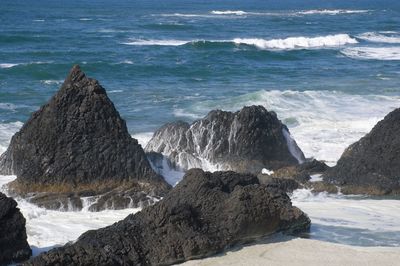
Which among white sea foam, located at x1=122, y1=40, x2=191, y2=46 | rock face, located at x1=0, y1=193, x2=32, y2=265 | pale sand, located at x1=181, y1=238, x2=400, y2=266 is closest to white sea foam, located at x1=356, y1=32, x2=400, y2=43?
white sea foam, located at x1=122, y1=40, x2=191, y2=46

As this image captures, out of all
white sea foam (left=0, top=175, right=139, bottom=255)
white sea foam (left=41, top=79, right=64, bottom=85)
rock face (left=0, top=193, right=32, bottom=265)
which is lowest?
white sea foam (left=41, top=79, right=64, bottom=85)

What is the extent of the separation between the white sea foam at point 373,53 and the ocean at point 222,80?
2.5 inches

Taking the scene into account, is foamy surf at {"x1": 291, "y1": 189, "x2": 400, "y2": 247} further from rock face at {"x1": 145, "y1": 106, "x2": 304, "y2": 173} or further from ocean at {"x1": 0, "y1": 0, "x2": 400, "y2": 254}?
rock face at {"x1": 145, "y1": 106, "x2": 304, "y2": 173}

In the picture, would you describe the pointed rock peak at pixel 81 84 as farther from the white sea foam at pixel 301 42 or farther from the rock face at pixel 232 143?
the white sea foam at pixel 301 42

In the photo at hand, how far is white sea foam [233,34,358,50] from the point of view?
169 feet

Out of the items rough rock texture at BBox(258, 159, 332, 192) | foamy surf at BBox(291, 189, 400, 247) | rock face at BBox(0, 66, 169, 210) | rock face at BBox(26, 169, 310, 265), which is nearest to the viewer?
rock face at BBox(26, 169, 310, 265)

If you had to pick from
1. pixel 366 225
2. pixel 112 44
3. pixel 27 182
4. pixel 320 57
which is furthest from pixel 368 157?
pixel 112 44

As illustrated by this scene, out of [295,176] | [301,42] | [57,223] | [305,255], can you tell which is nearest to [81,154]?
[57,223]

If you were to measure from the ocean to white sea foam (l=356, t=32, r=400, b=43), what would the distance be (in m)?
0.07

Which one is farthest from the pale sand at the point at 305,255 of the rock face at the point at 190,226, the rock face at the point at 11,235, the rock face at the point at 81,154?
the rock face at the point at 81,154

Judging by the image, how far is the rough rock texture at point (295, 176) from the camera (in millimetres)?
14130

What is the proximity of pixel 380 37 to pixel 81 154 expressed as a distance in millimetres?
46986

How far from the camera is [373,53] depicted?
46.2 meters

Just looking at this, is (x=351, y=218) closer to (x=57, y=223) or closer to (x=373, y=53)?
(x=57, y=223)
